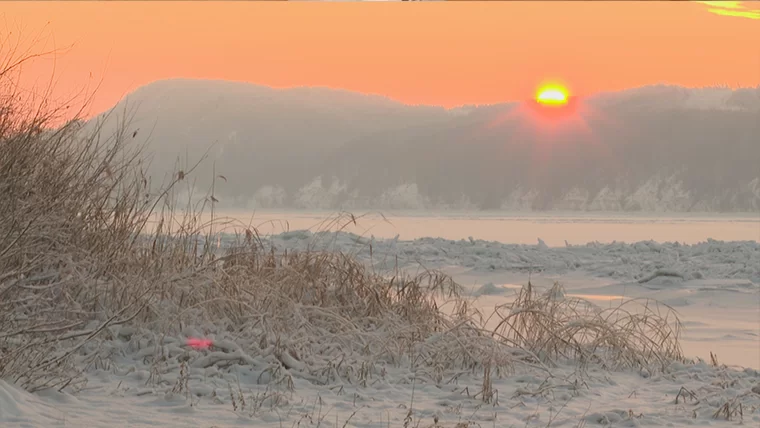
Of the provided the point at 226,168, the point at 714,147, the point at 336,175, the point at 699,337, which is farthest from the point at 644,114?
the point at 699,337

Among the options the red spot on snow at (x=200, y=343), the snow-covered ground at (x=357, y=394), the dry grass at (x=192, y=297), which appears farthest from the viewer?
the red spot on snow at (x=200, y=343)

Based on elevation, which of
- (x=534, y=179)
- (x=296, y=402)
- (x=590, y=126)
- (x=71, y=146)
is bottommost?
(x=296, y=402)

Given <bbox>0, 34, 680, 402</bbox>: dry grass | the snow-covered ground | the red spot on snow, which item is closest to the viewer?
the snow-covered ground

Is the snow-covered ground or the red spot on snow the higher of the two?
the red spot on snow

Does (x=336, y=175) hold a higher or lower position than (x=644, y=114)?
lower

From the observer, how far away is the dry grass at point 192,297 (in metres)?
5.65

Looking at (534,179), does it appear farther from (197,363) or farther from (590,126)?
(197,363)

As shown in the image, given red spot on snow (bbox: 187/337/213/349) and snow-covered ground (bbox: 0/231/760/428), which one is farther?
red spot on snow (bbox: 187/337/213/349)

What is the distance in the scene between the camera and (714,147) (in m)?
133

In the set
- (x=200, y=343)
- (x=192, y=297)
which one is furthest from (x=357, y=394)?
(x=192, y=297)

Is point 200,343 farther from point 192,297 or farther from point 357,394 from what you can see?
point 357,394

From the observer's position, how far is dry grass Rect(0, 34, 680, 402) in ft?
18.5

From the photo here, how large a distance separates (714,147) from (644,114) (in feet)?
67.3

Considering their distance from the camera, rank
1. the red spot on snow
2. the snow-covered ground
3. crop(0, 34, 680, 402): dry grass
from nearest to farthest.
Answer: the snow-covered ground
crop(0, 34, 680, 402): dry grass
the red spot on snow
